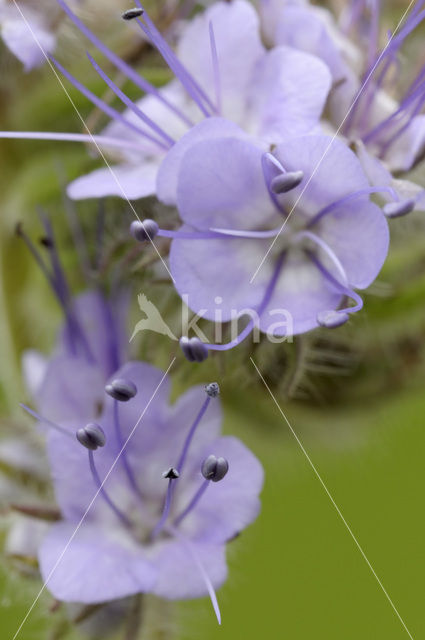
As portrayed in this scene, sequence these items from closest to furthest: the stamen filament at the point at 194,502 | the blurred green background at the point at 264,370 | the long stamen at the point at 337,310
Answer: the long stamen at the point at 337,310
the stamen filament at the point at 194,502
the blurred green background at the point at 264,370

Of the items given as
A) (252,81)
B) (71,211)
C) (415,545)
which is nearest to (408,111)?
(252,81)

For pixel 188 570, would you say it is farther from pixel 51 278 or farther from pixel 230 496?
pixel 51 278

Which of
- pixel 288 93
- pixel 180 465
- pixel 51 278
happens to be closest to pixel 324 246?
pixel 288 93

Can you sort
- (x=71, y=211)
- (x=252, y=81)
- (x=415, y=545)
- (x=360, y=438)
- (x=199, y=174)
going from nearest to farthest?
(x=199, y=174)
(x=252, y=81)
(x=71, y=211)
(x=360, y=438)
(x=415, y=545)

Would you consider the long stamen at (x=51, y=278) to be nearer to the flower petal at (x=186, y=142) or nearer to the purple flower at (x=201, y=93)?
the purple flower at (x=201, y=93)

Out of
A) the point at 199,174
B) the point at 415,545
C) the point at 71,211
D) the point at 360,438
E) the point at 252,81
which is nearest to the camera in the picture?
the point at 199,174

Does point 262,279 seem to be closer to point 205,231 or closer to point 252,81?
point 205,231

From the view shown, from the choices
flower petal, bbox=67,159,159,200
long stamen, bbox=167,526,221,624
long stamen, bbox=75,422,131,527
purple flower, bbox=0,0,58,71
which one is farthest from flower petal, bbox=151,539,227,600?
purple flower, bbox=0,0,58,71

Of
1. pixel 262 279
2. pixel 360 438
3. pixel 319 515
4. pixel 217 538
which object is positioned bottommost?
pixel 319 515

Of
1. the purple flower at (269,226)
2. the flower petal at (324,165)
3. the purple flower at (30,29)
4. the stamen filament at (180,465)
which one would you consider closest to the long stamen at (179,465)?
the stamen filament at (180,465)
